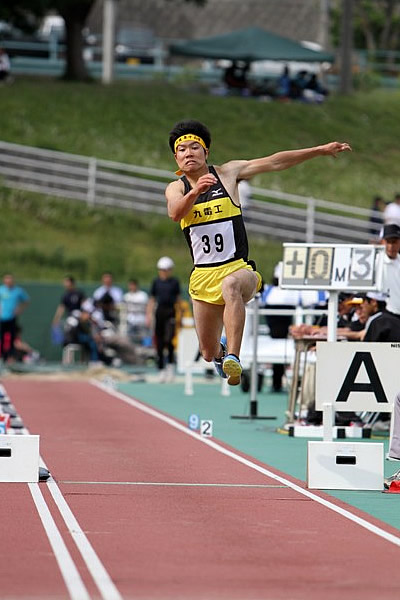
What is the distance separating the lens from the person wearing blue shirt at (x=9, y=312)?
27.5 m

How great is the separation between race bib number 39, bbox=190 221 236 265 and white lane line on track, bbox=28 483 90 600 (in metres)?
2.29

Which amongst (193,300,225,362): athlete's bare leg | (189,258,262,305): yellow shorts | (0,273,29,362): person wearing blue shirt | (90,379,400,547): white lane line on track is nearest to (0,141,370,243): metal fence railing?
(0,273,29,362): person wearing blue shirt

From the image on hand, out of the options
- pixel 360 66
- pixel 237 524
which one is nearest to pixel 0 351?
pixel 237 524

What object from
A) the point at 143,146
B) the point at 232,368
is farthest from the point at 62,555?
the point at 143,146

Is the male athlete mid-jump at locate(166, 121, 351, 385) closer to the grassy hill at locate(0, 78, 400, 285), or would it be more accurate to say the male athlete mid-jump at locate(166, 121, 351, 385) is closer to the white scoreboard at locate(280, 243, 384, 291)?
the white scoreboard at locate(280, 243, 384, 291)

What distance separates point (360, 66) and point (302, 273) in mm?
43139

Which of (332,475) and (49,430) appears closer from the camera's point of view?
(332,475)

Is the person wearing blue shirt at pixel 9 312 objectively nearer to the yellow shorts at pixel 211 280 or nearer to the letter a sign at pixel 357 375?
the letter a sign at pixel 357 375

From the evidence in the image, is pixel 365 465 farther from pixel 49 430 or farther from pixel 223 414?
pixel 223 414

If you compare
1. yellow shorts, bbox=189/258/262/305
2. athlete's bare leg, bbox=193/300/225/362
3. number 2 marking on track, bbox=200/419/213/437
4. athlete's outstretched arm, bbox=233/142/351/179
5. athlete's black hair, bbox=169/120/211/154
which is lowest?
number 2 marking on track, bbox=200/419/213/437

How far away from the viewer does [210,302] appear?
447 inches

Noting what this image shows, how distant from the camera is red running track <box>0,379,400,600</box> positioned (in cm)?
704

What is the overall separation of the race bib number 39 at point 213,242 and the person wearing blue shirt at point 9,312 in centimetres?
1654

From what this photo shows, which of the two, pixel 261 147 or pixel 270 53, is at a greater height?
pixel 270 53
